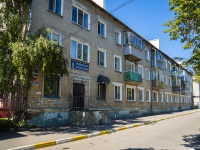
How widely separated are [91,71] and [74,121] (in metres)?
4.88

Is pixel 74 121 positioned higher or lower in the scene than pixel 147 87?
lower

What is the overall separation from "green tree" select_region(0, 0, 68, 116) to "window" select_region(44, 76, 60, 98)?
0.51 m

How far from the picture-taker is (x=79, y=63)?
54.3ft

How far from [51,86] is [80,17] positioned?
7072mm

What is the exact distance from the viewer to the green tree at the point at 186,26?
9.37m

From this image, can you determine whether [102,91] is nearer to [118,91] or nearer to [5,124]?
[118,91]

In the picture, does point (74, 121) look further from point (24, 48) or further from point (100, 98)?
point (24, 48)

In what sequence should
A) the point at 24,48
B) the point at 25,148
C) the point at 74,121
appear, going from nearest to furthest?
the point at 25,148, the point at 24,48, the point at 74,121

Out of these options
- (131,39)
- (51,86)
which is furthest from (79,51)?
(131,39)

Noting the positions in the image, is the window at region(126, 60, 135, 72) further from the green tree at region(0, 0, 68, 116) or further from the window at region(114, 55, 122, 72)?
the green tree at region(0, 0, 68, 116)

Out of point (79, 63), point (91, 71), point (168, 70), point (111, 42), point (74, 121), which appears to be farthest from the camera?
point (168, 70)

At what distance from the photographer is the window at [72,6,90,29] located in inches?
670

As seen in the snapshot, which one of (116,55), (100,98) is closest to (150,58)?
(116,55)

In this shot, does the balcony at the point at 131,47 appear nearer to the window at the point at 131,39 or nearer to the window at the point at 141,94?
the window at the point at 131,39
